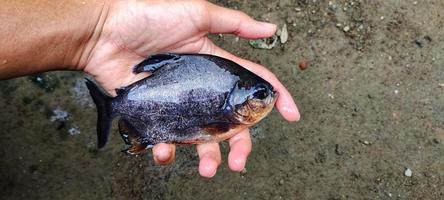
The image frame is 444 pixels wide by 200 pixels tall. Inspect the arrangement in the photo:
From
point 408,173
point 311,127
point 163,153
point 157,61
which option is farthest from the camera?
point 311,127

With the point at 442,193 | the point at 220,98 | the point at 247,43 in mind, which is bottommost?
the point at 442,193

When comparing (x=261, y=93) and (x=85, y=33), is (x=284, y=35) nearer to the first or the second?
(x=261, y=93)

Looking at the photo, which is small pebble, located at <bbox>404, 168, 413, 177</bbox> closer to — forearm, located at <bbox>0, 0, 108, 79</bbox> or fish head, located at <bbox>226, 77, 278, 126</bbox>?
fish head, located at <bbox>226, 77, 278, 126</bbox>

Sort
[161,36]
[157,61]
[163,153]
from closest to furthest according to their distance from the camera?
[163,153], [157,61], [161,36]

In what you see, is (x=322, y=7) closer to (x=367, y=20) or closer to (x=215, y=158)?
(x=367, y=20)

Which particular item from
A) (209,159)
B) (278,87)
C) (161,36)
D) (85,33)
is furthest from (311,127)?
(85,33)

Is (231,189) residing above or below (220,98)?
below

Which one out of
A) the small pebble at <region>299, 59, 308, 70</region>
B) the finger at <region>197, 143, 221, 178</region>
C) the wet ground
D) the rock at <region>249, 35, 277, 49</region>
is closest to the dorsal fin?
the finger at <region>197, 143, 221, 178</region>

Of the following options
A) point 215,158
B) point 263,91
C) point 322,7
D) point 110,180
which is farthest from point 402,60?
point 110,180
